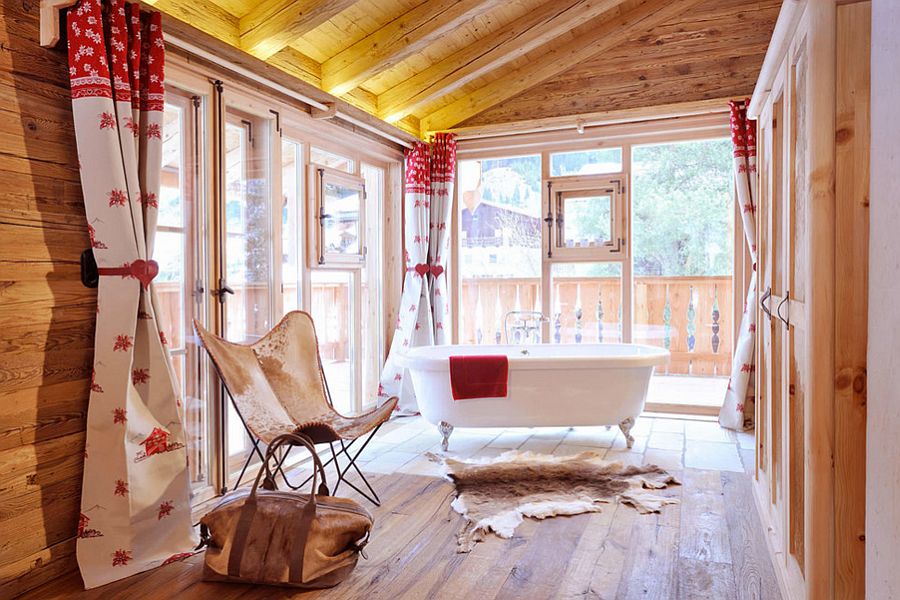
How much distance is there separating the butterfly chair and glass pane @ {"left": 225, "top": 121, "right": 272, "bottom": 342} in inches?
10.4

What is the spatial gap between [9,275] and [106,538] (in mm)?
1028

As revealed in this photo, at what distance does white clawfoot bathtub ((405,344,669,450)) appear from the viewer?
3.88 meters

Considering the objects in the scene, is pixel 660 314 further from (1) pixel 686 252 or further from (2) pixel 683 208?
(2) pixel 683 208

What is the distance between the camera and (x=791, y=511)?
2.15m

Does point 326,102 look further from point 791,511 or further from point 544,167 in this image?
point 791,511

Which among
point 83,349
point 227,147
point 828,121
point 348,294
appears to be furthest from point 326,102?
point 828,121

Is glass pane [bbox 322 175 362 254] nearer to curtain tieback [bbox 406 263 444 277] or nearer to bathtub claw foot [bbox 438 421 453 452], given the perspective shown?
curtain tieback [bbox 406 263 444 277]

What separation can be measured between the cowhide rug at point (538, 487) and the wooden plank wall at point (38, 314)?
1581 millimetres

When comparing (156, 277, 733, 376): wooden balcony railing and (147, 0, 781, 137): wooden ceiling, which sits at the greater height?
(147, 0, 781, 137): wooden ceiling

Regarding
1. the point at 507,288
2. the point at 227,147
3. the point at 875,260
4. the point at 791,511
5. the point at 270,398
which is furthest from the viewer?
the point at 507,288

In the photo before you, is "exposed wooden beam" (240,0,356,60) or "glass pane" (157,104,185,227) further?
A: "exposed wooden beam" (240,0,356,60)

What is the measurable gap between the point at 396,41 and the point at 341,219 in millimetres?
1274

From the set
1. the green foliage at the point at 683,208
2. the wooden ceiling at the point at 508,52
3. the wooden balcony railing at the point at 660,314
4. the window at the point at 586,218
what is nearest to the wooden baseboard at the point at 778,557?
the wooden balcony railing at the point at 660,314

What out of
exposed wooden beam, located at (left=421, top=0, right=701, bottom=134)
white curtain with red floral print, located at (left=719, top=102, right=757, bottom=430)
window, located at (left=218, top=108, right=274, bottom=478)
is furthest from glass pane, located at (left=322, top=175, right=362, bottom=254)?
white curtain with red floral print, located at (left=719, top=102, right=757, bottom=430)
